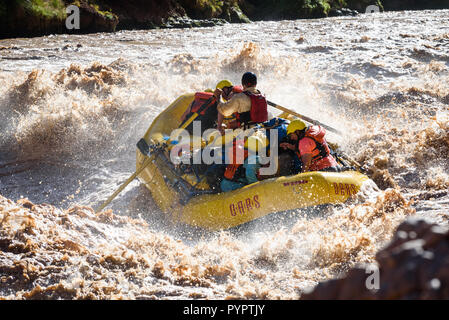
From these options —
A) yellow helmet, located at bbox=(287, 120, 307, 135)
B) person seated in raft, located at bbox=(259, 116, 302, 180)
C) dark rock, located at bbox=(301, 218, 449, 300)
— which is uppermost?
dark rock, located at bbox=(301, 218, 449, 300)

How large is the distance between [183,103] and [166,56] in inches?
278

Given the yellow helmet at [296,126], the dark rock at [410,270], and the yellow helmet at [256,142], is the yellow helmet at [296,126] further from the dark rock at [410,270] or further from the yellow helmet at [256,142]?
the dark rock at [410,270]

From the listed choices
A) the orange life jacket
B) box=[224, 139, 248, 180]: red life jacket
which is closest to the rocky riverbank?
box=[224, 139, 248, 180]: red life jacket

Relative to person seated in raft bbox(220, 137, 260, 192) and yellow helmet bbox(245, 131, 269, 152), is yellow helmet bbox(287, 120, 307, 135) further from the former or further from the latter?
person seated in raft bbox(220, 137, 260, 192)

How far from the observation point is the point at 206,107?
6.28 meters

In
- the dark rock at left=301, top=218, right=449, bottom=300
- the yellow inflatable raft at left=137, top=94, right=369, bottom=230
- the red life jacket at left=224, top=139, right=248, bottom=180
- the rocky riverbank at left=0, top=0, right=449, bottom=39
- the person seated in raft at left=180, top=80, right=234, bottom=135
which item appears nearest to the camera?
the dark rock at left=301, top=218, right=449, bottom=300

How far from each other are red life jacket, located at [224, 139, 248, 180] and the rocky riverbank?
13.2 m

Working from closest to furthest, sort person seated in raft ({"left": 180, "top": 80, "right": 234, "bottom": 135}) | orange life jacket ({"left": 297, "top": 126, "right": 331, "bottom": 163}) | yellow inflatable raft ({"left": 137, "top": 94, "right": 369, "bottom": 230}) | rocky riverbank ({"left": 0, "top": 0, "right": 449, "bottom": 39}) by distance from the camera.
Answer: yellow inflatable raft ({"left": 137, "top": 94, "right": 369, "bottom": 230}) < orange life jacket ({"left": 297, "top": 126, "right": 331, "bottom": 163}) < person seated in raft ({"left": 180, "top": 80, "right": 234, "bottom": 135}) < rocky riverbank ({"left": 0, "top": 0, "right": 449, "bottom": 39})

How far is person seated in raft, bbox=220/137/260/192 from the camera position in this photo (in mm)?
4902

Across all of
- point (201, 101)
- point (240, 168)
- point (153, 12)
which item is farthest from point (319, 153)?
point (153, 12)

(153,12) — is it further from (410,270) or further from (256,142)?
(410,270)

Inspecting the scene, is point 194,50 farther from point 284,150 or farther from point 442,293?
point 442,293

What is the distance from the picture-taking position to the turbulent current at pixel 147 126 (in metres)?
3.47

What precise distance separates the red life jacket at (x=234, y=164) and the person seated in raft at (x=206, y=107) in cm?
135
